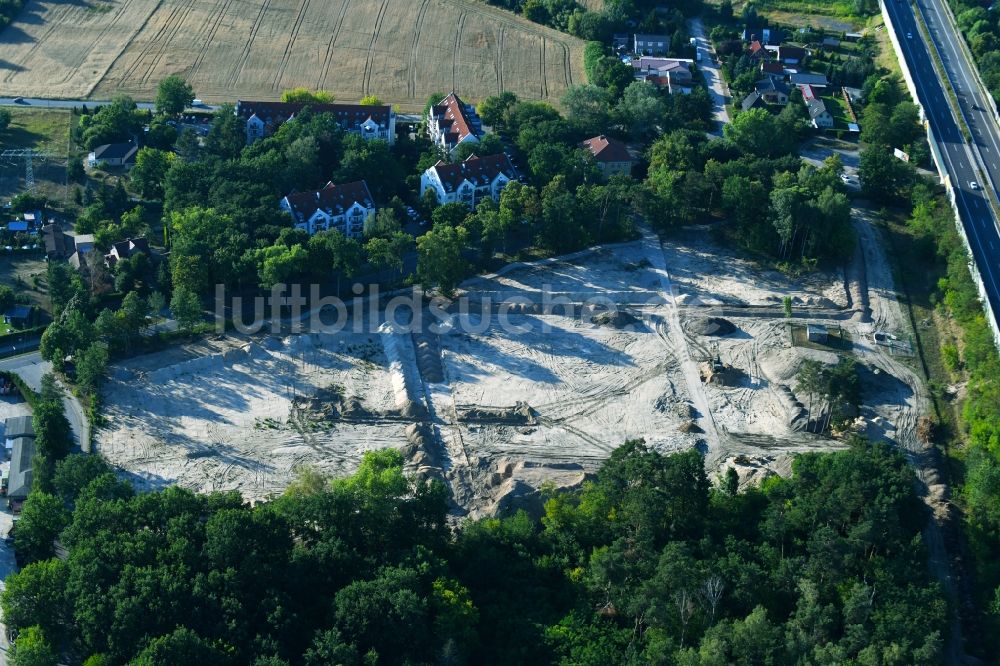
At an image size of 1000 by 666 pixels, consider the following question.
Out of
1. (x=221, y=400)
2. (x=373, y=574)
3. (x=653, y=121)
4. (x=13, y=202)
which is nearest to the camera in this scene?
(x=373, y=574)

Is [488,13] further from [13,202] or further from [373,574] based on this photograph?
[373,574]

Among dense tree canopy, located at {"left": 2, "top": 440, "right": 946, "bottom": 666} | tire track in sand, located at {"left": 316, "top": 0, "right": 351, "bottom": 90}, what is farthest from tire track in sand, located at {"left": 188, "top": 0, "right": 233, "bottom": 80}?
dense tree canopy, located at {"left": 2, "top": 440, "right": 946, "bottom": 666}

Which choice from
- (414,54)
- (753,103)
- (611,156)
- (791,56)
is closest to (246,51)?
(414,54)

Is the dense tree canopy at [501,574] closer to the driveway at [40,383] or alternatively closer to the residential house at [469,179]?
the driveway at [40,383]

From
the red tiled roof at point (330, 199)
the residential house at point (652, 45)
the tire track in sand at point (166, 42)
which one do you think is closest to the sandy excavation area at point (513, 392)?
the red tiled roof at point (330, 199)

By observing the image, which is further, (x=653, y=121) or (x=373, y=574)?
(x=653, y=121)

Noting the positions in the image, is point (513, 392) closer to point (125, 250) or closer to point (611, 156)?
point (611, 156)

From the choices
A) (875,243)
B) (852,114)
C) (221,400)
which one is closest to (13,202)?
(221,400)
